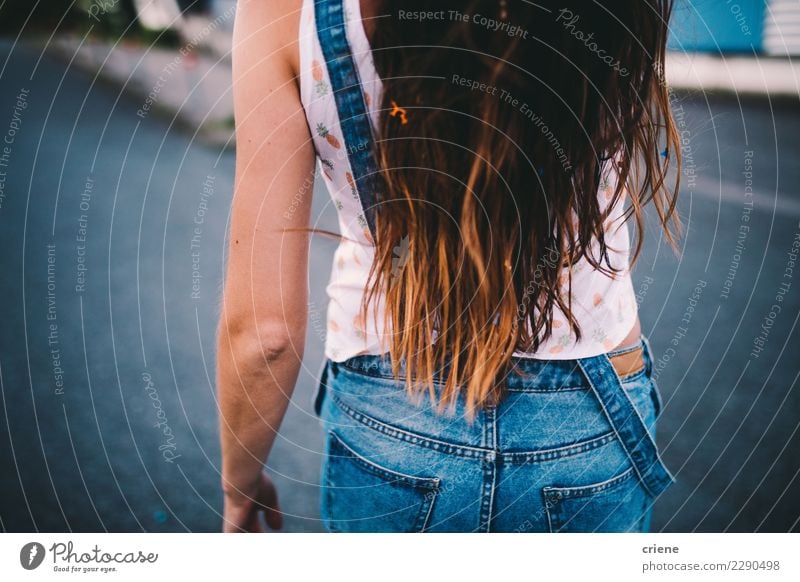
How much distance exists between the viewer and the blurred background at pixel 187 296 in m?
0.62

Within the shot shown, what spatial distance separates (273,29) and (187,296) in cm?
135

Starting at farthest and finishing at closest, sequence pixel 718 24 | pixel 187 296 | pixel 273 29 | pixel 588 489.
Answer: pixel 187 296
pixel 718 24
pixel 588 489
pixel 273 29

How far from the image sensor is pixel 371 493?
496mm

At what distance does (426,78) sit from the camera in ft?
1.27

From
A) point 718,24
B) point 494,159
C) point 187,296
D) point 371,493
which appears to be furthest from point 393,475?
point 187,296

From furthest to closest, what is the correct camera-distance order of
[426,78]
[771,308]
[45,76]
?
[771,308] → [45,76] → [426,78]

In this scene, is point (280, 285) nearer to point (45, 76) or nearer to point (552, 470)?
point (552, 470)

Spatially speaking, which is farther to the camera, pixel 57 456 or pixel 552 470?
pixel 57 456

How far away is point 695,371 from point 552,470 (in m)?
0.98

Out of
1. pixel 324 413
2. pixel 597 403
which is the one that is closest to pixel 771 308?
pixel 597 403

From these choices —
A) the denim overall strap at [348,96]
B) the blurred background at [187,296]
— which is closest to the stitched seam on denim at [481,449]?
the denim overall strap at [348,96]

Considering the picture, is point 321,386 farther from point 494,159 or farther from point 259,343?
point 494,159

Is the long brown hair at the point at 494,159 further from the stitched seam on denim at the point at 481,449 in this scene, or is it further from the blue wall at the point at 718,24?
the blue wall at the point at 718,24

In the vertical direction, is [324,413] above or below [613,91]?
below
